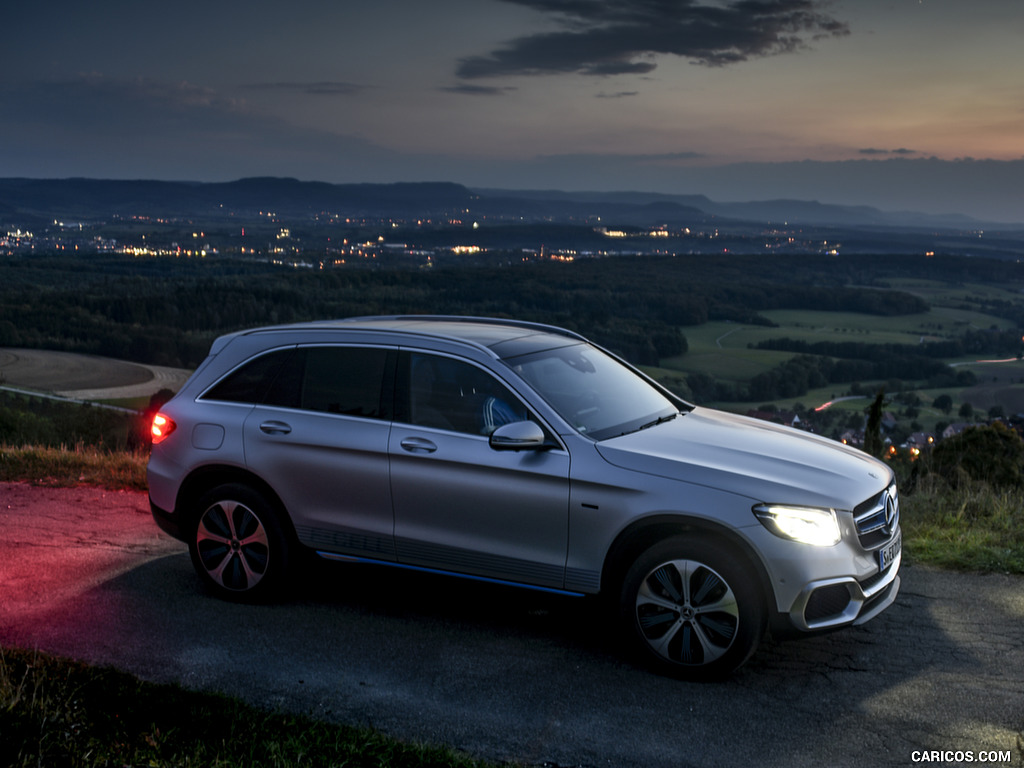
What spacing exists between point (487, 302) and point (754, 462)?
60547 millimetres

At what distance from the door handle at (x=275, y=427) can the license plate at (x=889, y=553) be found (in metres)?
3.26

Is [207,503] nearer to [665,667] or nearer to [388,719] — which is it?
[388,719]

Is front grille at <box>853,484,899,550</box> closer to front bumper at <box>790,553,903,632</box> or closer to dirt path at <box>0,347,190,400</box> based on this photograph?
front bumper at <box>790,553,903,632</box>

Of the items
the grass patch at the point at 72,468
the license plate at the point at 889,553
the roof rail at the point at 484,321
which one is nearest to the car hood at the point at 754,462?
the license plate at the point at 889,553

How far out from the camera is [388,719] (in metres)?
3.96

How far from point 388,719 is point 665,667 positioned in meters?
1.37

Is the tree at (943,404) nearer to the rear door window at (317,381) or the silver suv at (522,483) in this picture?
the silver suv at (522,483)

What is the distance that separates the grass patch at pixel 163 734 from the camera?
3.43 meters

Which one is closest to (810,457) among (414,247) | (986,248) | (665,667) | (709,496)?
(709,496)

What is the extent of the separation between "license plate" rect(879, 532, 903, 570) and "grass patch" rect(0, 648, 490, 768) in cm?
225

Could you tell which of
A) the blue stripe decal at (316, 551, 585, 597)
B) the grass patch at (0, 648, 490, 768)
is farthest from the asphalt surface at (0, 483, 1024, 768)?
the grass patch at (0, 648, 490, 768)

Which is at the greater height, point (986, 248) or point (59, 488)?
point (986, 248)

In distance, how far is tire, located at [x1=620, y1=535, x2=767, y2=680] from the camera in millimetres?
4180

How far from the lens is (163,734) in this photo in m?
3.70
